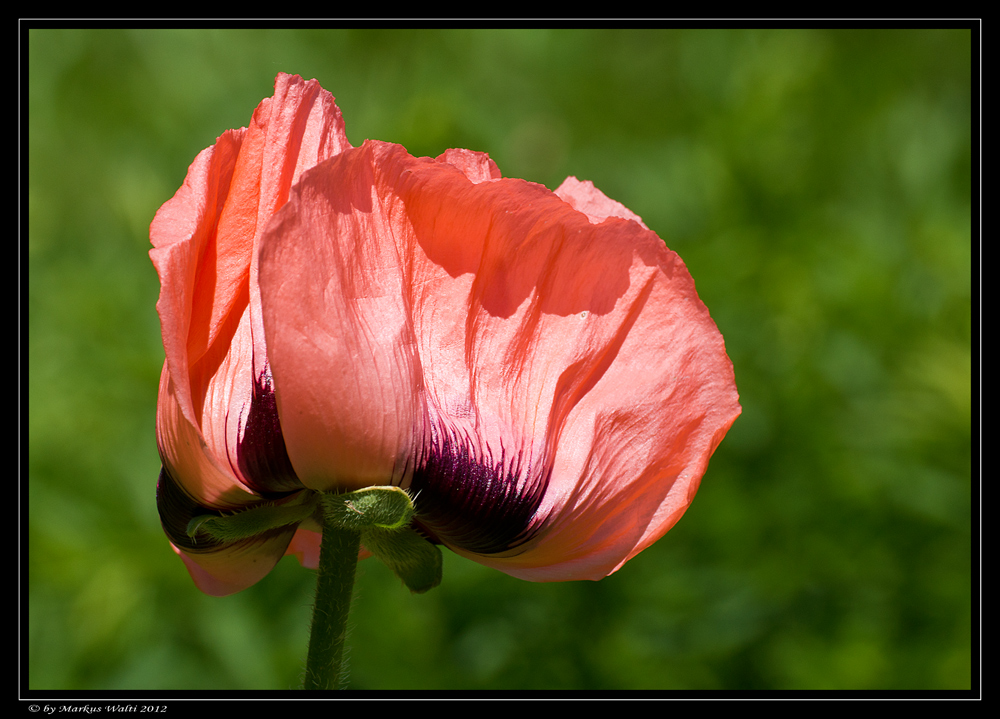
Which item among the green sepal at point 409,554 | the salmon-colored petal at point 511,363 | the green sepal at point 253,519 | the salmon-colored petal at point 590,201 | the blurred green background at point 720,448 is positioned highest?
the salmon-colored petal at point 590,201

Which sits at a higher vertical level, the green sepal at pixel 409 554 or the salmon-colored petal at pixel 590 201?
the salmon-colored petal at pixel 590 201

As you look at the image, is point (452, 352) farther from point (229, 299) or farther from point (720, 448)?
point (720, 448)

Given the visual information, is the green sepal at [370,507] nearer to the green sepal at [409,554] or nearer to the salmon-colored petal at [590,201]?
the green sepal at [409,554]


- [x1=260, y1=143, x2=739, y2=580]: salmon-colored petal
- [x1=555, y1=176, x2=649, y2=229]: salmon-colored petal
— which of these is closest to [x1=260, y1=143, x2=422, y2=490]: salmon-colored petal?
[x1=260, y1=143, x2=739, y2=580]: salmon-colored petal

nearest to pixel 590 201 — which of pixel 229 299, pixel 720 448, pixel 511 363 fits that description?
pixel 511 363

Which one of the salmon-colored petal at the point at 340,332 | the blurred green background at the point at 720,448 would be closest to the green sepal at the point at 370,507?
the salmon-colored petal at the point at 340,332
